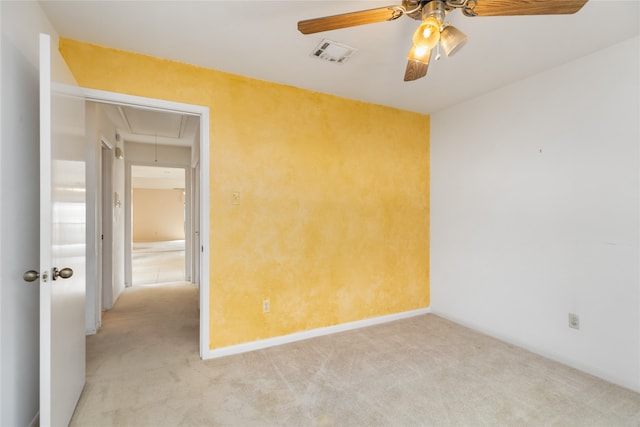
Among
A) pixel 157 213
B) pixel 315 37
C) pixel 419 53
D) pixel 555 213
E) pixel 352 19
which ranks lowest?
pixel 555 213

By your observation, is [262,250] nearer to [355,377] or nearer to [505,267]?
[355,377]

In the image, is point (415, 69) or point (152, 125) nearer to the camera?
point (415, 69)

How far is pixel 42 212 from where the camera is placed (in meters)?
1.33

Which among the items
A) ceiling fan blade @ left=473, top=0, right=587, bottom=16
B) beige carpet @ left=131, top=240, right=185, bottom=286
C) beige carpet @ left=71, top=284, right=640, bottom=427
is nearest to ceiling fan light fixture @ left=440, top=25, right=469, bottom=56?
ceiling fan blade @ left=473, top=0, right=587, bottom=16

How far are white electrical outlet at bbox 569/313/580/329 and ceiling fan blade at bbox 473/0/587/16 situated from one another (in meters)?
2.24

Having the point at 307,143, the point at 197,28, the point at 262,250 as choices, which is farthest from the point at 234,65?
the point at 262,250

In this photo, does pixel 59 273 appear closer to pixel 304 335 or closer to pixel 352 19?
pixel 352 19

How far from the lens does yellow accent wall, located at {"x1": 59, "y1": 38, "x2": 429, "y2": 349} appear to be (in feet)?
8.31

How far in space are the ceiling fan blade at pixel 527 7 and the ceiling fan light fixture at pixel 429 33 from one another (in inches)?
7.5

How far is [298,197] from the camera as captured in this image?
2.93 meters

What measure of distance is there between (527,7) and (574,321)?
237 cm

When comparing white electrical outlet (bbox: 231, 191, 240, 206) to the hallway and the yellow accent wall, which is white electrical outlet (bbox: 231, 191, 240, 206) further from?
the hallway

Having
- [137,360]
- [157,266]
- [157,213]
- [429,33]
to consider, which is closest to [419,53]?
[429,33]

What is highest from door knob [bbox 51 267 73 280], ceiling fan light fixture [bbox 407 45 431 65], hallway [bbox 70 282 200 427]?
ceiling fan light fixture [bbox 407 45 431 65]
